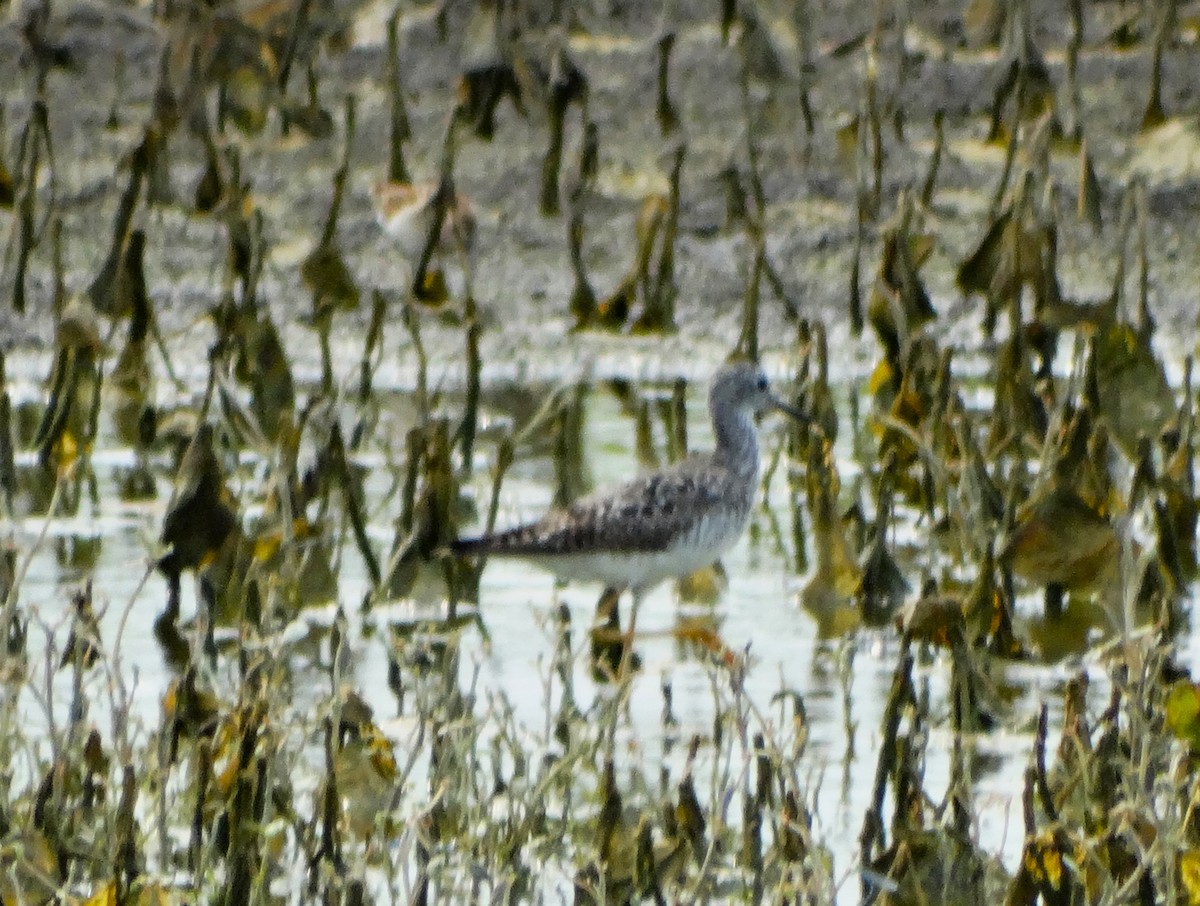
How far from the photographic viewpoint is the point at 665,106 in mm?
9383

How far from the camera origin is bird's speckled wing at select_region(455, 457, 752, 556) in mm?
6121

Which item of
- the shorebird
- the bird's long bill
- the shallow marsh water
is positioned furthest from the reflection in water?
the bird's long bill

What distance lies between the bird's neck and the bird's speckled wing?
0.89 feet

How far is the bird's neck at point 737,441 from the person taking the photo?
265 inches

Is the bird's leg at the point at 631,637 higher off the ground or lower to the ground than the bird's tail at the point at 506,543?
lower

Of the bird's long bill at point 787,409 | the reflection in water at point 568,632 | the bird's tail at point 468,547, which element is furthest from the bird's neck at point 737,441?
the bird's tail at point 468,547

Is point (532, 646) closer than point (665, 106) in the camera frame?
Yes

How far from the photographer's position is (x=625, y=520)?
621 centimetres

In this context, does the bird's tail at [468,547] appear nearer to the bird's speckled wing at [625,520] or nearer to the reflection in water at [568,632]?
the bird's speckled wing at [625,520]

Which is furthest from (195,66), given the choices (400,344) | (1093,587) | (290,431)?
(1093,587)

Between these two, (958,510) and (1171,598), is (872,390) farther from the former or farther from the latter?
(958,510)

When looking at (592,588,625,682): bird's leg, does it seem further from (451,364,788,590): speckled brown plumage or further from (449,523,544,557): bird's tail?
(449,523,544,557): bird's tail

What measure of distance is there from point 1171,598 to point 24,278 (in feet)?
12.6

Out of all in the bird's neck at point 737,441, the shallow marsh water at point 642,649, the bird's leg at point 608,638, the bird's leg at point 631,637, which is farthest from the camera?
the bird's neck at point 737,441
